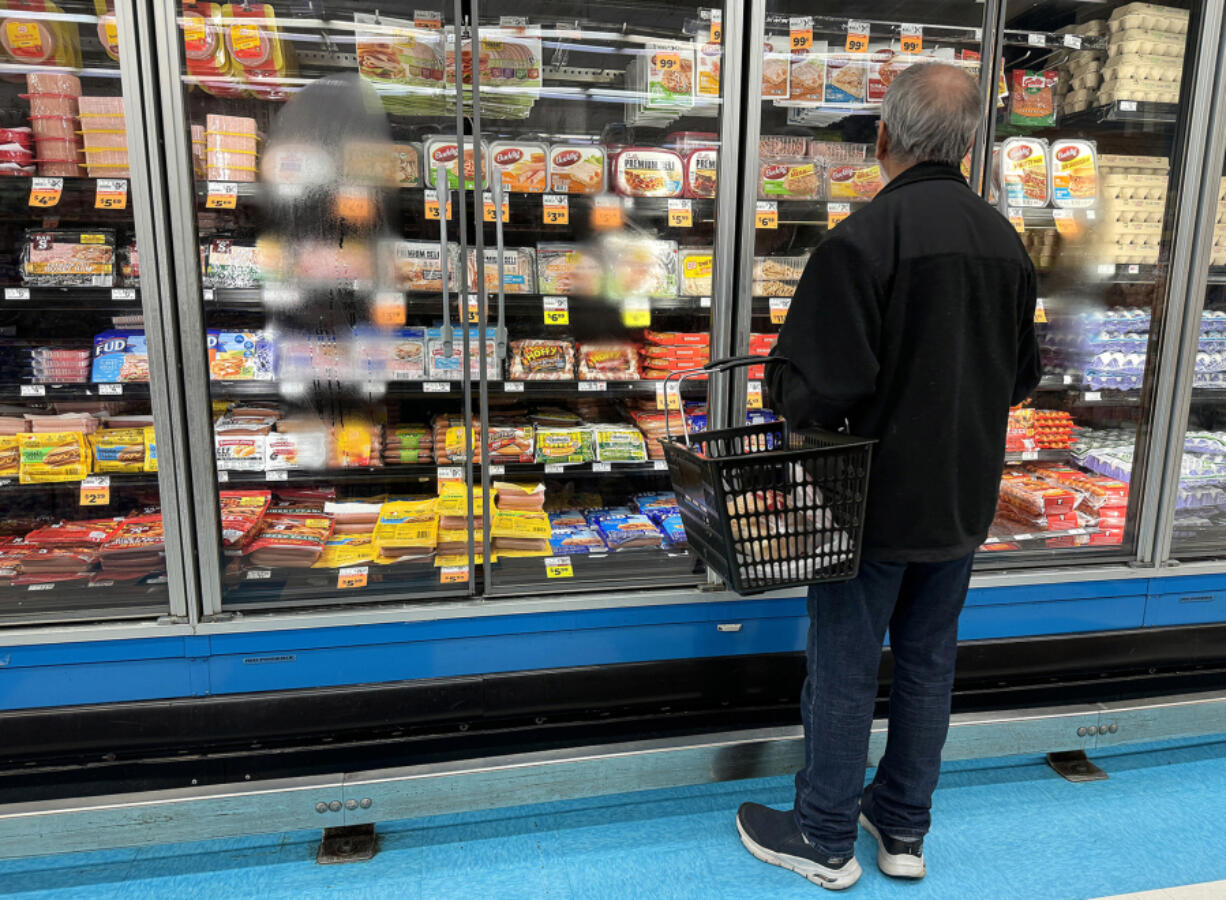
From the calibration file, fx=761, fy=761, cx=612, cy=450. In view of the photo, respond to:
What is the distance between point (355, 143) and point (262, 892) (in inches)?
85.2

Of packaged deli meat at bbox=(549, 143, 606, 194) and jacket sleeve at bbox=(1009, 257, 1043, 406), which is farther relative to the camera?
packaged deli meat at bbox=(549, 143, 606, 194)

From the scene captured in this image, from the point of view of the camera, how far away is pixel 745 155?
2328 mm

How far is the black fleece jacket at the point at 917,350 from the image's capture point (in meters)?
1.68

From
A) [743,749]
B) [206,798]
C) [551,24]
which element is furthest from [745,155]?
[206,798]

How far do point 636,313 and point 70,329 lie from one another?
196cm

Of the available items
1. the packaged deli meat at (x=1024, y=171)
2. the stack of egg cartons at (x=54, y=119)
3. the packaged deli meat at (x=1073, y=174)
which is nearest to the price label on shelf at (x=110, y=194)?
the stack of egg cartons at (x=54, y=119)

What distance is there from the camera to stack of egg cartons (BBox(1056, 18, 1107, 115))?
2.88 meters

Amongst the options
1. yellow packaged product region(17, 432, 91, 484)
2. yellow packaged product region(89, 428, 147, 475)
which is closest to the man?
yellow packaged product region(89, 428, 147, 475)

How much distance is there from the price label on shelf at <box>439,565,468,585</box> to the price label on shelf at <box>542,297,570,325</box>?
88cm

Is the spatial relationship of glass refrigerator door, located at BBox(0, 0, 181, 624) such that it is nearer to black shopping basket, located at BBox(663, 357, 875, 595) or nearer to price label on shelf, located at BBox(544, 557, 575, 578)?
price label on shelf, located at BBox(544, 557, 575, 578)

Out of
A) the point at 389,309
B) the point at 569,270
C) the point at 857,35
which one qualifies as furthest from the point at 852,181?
the point at 389,309

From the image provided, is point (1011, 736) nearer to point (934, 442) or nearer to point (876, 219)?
point (934, 442)

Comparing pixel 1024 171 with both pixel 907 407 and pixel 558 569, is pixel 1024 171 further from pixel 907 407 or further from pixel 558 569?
pixel 558 569

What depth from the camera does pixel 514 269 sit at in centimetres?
271
